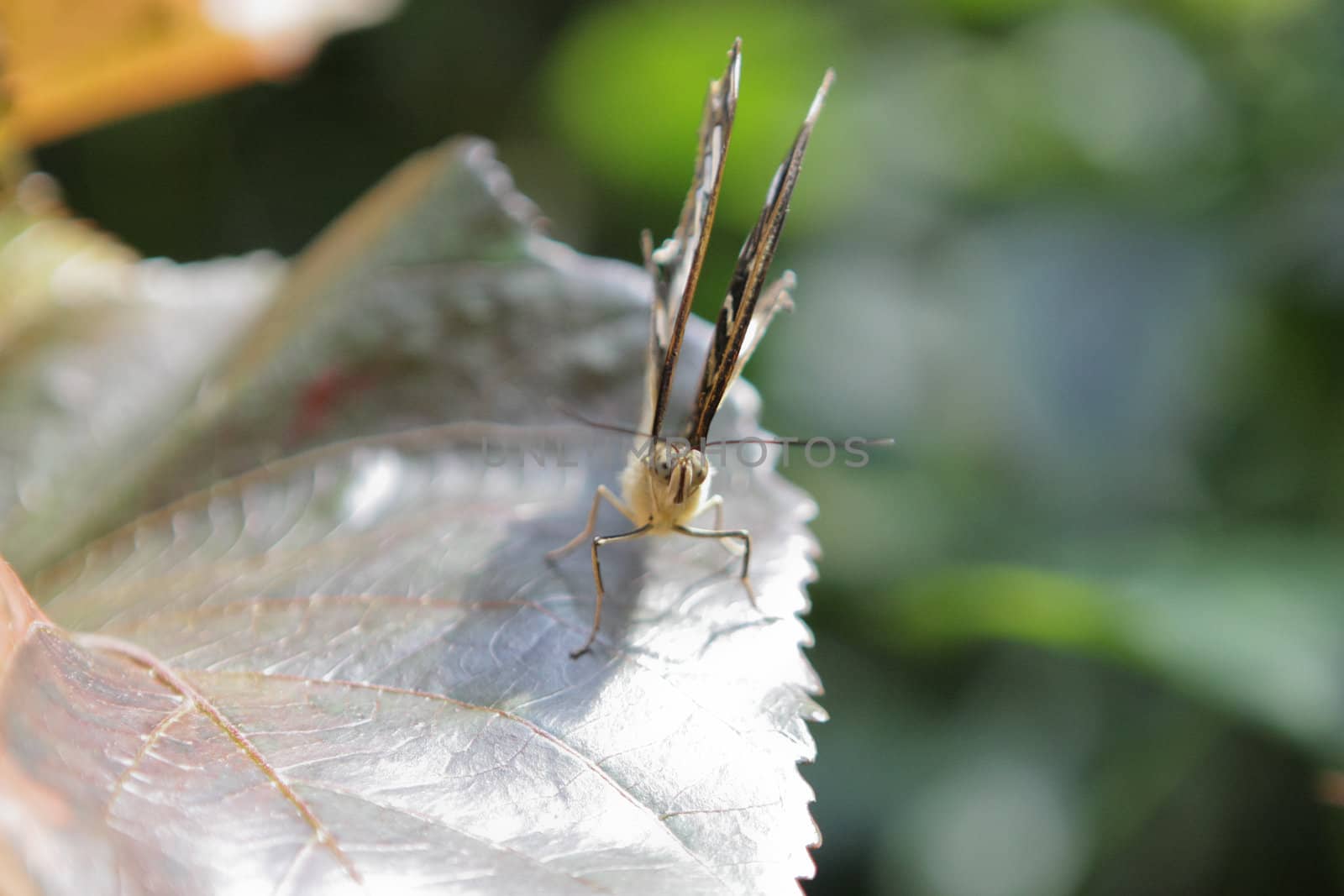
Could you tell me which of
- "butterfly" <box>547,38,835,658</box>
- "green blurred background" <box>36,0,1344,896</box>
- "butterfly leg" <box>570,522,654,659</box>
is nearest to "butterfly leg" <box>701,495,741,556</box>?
"butterfly" <box>547,38,835,658</box>

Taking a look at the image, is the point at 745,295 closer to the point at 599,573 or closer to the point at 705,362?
the point at 705,362

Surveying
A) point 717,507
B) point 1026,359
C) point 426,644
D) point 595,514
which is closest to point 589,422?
point 595,514

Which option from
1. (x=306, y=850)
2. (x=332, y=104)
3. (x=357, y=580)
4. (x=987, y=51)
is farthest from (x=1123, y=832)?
(x=332, y=104)

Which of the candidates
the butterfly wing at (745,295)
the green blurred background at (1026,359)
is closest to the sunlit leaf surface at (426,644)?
the butterfly wing at (745,295)

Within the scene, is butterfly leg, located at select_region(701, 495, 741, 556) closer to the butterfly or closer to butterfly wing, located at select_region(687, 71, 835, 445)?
the butterfly

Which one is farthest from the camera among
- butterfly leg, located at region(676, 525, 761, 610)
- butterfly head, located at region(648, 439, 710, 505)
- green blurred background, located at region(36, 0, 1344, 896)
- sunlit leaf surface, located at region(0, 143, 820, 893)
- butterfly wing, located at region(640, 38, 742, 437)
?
green blurred background, located at region(36, 0, 1344, 896)

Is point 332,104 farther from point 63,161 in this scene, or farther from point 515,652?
point 515,652
